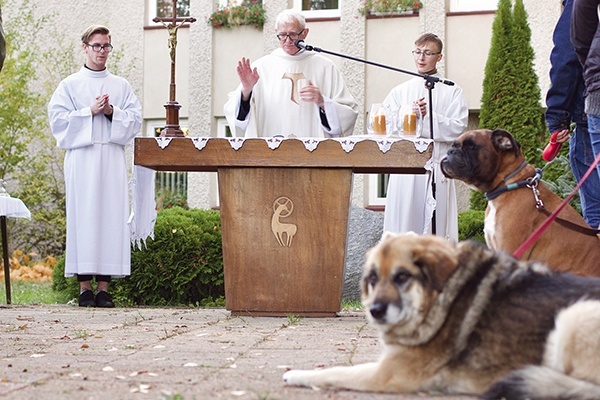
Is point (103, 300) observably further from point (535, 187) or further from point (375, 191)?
point (375, 191)

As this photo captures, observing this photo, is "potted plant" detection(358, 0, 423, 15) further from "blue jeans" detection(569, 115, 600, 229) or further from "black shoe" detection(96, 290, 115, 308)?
"blue jeans" detection(569, 115, 600, 229)

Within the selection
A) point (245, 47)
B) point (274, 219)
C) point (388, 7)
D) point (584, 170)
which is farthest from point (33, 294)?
point (388, 7)

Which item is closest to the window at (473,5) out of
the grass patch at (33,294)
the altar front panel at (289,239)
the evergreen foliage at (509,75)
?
the evergreen foliage at (509,75)

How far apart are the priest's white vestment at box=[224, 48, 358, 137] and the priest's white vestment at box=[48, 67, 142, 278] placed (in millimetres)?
1727

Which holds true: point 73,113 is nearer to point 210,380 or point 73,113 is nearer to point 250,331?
point 250,331

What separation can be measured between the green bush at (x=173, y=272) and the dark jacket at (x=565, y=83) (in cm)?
540

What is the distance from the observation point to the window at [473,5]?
2020 centimetres

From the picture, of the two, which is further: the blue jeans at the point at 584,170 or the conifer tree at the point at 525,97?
the conifer tree at the point at 525,97

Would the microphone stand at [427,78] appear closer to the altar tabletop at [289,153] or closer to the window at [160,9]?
the altar tabletop at [289,153]

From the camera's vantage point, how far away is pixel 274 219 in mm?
8453

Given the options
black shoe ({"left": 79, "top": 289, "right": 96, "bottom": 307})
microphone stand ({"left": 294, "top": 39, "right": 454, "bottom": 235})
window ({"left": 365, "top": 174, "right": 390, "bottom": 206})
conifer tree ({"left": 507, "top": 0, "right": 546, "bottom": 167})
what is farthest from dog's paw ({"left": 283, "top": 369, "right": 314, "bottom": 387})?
window ({"left": 365, "top": 174, "right": 390, "bottom": 206})

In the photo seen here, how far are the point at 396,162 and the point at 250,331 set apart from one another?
1986mm

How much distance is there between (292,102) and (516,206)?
11.4ft

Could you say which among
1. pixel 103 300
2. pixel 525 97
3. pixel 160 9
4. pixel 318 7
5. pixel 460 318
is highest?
pixel 160 9
